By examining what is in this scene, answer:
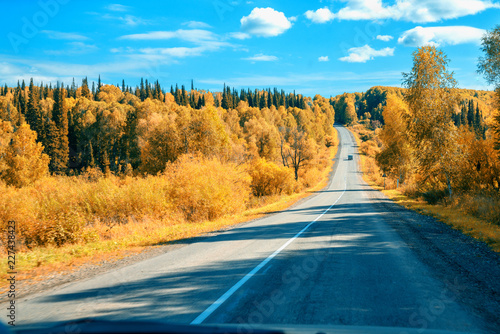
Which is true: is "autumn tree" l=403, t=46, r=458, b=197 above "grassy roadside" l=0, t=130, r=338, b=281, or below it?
above

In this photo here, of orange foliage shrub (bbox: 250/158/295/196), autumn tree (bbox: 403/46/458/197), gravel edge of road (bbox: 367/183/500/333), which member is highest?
autumn tree (bbox: 403/46/458/197)

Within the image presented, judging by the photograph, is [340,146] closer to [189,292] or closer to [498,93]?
[498,93]

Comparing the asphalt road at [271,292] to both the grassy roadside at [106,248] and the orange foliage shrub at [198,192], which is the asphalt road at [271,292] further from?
the orange foliage shrub at [198,192]

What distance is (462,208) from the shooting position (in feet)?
56.9

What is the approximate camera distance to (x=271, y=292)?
17.0ft

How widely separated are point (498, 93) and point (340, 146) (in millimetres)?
101833

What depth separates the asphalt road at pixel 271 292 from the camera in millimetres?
4188

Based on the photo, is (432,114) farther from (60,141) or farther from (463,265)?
(60,141)

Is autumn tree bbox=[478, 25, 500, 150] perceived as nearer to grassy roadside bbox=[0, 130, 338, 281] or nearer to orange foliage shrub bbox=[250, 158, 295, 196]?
grassy roadside bbox=[0, 130, 338, 281]

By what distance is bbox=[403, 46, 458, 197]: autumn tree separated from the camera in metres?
21.0

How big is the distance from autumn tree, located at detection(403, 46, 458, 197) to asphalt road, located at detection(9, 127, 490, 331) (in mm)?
15179

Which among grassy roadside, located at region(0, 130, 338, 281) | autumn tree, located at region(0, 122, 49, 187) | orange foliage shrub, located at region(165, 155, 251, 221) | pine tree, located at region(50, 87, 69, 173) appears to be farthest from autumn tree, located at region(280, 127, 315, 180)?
pine tree, located at region(50, 87, 69, 173)

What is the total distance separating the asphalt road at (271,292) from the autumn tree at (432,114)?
1518 centimetres

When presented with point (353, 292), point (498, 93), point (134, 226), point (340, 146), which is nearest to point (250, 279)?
point (353, 292)
